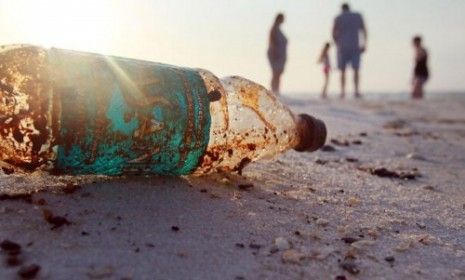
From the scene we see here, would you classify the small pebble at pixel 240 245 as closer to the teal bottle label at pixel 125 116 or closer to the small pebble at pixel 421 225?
the teal bottle label at pixel 125 116

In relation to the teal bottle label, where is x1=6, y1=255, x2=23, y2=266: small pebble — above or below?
below

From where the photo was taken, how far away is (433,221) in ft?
7.20

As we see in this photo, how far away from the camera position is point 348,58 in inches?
456

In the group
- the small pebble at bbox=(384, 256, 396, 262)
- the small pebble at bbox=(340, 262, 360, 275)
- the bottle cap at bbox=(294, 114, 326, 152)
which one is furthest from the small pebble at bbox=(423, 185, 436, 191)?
the small pebble at bbox=(340, 262, 360, 275)

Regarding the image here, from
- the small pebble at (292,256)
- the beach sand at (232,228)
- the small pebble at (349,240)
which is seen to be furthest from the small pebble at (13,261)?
the small pebble at (349,240)

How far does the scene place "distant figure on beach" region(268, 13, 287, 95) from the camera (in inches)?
420

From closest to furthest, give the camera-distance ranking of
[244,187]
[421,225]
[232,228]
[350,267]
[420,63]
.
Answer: [350,267]
[232,228]
[421,225]
[244,187]
[420,63]

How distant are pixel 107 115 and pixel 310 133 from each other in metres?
1.09

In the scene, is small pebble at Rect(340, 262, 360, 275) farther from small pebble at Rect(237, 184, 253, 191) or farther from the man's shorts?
the man's shorts

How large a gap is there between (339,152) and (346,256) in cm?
254

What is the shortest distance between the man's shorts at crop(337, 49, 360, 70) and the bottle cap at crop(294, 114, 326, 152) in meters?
9.21

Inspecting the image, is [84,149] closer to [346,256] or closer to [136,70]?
[136,70]

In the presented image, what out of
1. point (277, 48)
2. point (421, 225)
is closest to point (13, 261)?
point (421, 225)

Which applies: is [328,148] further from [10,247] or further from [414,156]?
[10,247]
